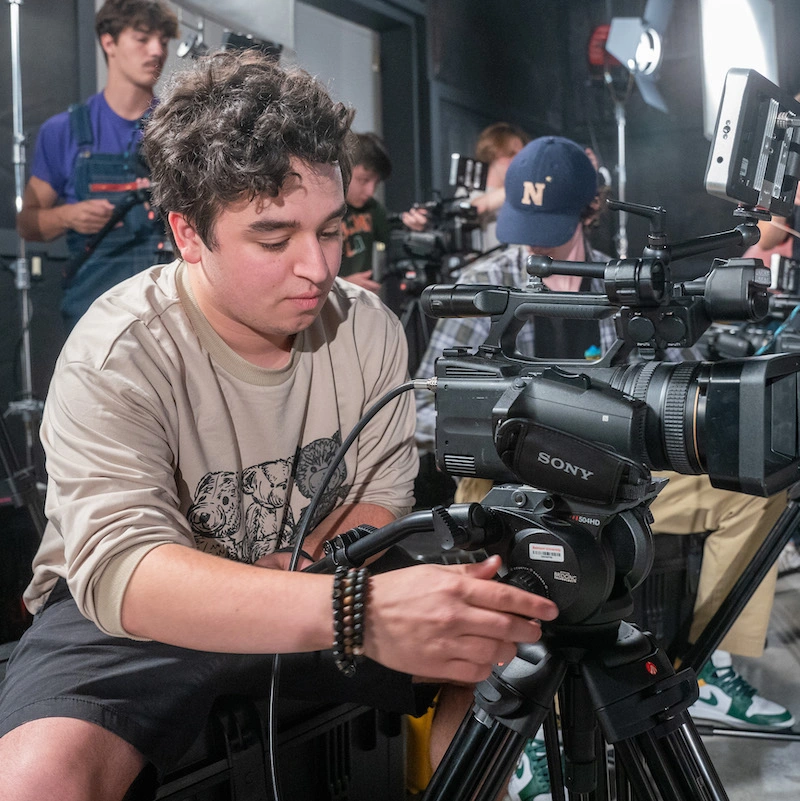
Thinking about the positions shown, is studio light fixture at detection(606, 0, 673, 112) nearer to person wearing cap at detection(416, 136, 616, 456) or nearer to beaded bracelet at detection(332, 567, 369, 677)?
person wearing cap at detection(416, 136, 616, 456)

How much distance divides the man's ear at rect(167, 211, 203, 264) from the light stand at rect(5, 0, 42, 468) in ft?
4.93

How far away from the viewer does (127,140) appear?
8.39ft

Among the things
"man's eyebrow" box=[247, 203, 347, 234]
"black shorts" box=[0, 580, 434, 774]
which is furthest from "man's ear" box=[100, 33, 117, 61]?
"black shorts" box=[0, 580, 434, 774]

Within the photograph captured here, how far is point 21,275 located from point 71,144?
16.6 inches

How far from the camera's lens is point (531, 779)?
144cm

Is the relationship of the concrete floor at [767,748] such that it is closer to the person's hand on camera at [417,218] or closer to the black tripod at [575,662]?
the black tripod at [575,662]

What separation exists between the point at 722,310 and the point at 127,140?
221 cm

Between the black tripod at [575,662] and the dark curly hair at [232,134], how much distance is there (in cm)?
46

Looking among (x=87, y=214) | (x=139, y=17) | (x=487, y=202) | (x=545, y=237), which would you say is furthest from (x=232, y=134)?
(x=487, y=202)

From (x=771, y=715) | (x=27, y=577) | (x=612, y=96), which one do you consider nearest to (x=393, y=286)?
(x=612, y=96)

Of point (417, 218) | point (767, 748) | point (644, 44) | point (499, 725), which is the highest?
point (644, 44)

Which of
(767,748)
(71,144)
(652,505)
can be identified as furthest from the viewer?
(71,144)

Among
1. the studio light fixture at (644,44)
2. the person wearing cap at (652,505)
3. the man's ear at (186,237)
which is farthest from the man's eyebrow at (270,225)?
the studio light fixture at (644,44)

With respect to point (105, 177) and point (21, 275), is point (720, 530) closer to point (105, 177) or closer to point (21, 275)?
point (105, 177)
